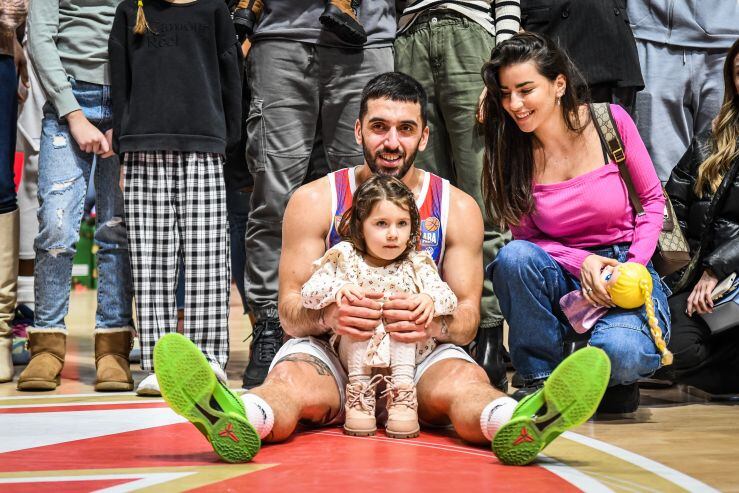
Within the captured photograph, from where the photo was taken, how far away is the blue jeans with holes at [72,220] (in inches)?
149

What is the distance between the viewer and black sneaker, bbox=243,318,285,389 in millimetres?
3725

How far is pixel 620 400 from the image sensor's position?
3188 mm

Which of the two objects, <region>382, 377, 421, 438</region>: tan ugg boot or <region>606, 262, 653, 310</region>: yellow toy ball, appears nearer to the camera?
<region>382, 377, 421, 438</region>: tan ugg boot

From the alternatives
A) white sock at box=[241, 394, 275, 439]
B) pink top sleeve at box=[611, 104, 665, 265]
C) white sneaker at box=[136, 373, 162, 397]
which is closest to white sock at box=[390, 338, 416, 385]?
white sock at box=[241, 394, 275, 439]

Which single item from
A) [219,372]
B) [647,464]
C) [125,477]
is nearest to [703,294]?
[647,464]

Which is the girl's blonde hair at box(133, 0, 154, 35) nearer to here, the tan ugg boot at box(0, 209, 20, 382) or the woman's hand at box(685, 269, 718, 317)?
the tan ugg boot at box(0, 209, 20, 382)

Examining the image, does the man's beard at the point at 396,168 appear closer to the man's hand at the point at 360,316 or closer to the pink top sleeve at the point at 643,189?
the man's hand at the point at 360,316

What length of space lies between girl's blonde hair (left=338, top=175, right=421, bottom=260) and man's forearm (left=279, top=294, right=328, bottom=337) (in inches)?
9.7

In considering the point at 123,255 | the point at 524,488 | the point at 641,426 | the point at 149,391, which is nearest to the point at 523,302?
the point at 641,426

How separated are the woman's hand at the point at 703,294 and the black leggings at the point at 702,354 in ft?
0.19

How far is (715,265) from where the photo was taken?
11.2 feet

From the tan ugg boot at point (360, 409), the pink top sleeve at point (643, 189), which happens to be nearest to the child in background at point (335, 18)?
the pink top sleeve at point (643, 189)

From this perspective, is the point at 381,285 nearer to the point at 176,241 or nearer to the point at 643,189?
the point at 643,189

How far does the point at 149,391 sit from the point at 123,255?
64 centimetres
